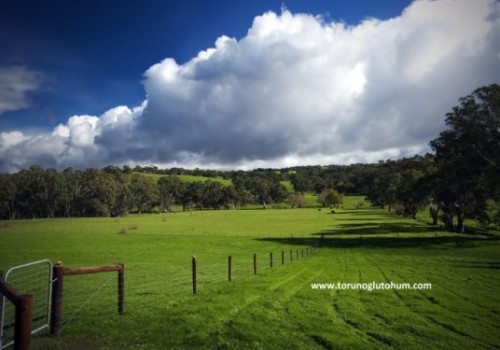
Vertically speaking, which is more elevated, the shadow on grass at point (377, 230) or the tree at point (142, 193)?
the tree at point (142, 193)

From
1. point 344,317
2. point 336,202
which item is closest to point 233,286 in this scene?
point 344,317

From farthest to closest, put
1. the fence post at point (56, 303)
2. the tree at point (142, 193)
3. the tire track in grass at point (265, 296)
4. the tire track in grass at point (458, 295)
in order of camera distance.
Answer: the tree at point (142, 193), the tire track in grass at point (458, 295), the tire track in grass at point (265, 296), the fence post at point (56, 303)

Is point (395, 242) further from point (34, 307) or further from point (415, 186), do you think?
point (34, 307)

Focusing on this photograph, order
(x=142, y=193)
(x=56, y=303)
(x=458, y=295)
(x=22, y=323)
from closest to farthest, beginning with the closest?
(x=22, y=323)
(x=56, y=303)
(x=458, y=295)
(x=142, y=193)

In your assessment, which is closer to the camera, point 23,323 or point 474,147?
point 23,323

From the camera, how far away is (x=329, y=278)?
2216 cm

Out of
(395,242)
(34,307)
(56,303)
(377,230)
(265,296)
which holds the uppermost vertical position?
(56,303)

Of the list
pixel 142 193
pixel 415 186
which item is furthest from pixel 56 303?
pixel 142 193

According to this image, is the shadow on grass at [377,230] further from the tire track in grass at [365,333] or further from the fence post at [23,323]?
the fence post at [23,323]

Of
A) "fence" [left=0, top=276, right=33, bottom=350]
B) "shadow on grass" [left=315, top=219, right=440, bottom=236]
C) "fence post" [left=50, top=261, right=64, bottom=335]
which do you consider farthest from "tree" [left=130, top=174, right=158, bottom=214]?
"fence" [left=0, top=276, right=33, bottom=350]

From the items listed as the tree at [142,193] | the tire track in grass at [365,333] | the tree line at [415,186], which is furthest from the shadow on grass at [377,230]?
the tree at [142,193]

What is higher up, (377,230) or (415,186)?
(415,186)

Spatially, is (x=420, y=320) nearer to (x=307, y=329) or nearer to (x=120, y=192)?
(x=307, y=329)

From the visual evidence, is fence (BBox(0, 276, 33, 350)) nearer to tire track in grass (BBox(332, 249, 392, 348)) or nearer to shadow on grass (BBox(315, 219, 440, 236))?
tire track in grass (BBox(332, 249, 392, 348))
